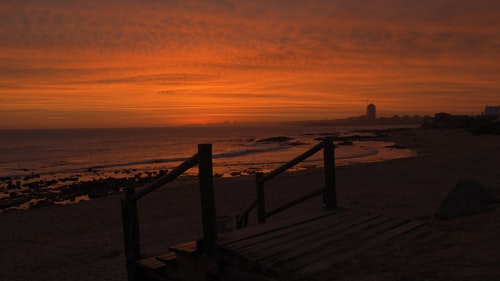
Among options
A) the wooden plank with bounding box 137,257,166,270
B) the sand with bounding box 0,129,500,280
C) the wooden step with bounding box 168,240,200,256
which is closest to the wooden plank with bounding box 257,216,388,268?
the sand with bounding box 0,129,500,280

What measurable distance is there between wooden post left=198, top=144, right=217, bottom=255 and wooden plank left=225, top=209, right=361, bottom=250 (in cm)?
29

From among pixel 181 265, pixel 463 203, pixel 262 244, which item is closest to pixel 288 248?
pixel 262 244

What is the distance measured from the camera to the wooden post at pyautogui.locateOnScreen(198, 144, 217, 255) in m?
5.05

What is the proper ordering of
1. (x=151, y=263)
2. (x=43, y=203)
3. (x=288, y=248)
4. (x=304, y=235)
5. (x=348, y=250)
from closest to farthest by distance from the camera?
(x=288, y=248) → (x=348, y=250) → (x=304, y=235) → (x=151, y=263) → (x=43, y=203)

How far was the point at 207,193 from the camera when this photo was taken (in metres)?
5.11

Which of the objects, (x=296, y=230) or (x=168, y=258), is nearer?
(x=296, y=230)

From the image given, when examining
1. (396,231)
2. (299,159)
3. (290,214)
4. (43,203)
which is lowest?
(43,203)

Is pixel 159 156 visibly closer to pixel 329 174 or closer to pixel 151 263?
pixel 329 174

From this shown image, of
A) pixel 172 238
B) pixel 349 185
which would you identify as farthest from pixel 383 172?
pixel 172 238

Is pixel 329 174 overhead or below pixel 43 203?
overhead

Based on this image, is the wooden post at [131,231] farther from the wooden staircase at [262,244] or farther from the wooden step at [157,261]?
the wooden step at [157,261]

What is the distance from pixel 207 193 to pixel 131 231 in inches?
85.0

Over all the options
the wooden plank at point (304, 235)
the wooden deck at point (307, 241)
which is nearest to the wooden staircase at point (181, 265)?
the wooden deck at point (307, 241)

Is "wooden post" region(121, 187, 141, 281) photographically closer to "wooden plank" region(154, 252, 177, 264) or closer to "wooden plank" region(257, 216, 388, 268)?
"wooden plank" region(154, 252, 177, 264)
